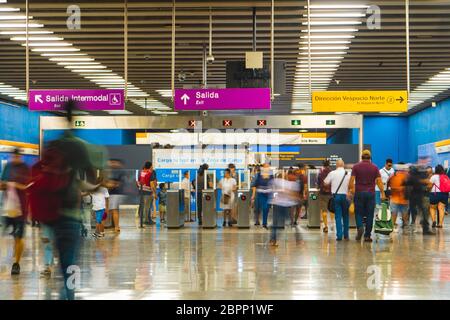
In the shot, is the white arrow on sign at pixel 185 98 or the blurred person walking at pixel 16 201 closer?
the blurred person walking at pixel 16 201

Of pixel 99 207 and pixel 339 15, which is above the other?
pixel 339 15

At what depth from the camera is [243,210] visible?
15.5 metres

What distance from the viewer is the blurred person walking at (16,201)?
8.14m

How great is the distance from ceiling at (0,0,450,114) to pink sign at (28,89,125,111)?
1.36 meters

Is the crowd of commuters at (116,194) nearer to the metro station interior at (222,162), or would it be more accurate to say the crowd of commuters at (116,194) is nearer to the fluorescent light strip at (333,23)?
the metro station interior at (222,162)

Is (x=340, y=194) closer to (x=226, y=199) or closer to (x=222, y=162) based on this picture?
(x=226, y=199)

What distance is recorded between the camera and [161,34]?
1433 centimetres

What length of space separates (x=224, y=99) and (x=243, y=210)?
10.7 ft

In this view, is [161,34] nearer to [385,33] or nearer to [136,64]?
[136,64]

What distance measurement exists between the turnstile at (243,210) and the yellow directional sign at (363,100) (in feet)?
10.5

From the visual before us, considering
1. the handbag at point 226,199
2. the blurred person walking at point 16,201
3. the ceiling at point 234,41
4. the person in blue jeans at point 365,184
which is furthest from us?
the handbag at point 226,199

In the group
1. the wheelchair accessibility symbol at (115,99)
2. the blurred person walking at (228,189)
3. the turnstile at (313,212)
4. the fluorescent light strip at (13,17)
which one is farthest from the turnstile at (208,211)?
the fluorescent light strip at (13,17)

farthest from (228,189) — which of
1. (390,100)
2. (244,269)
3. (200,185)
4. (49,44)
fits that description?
(244,269)

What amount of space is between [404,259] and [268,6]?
5.63 meters
